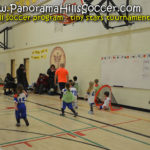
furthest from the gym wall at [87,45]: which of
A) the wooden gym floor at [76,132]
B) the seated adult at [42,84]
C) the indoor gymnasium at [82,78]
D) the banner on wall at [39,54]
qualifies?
the wooden gym floor at [76,132]

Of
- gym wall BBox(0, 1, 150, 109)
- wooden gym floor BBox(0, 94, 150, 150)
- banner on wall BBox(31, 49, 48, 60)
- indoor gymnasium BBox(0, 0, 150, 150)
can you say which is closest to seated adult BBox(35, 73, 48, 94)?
indoor gymnasium BBox(0, 0, 150, 150)

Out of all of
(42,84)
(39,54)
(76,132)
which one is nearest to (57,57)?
(42,84)

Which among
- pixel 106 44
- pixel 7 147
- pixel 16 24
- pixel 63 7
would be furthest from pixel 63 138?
pixel 16 24

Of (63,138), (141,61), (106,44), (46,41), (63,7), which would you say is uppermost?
(63,7)

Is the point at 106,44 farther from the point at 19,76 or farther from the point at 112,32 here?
the point at 19,76

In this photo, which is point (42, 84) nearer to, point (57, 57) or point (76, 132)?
point (57, 57)

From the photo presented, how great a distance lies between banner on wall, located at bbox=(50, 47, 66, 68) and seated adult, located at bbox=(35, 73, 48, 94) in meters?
0.99

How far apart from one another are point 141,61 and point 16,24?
11.3 metres

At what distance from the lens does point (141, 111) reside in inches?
263

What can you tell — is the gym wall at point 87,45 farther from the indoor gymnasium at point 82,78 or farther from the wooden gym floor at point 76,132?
the wooden gym floor at point 76,132

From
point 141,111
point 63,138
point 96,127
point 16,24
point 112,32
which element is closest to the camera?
point 63,138

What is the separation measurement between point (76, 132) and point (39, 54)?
8.76 meters

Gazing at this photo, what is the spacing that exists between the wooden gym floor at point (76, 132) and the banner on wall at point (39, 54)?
6363 mm

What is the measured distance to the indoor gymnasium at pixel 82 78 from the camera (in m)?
3.94
